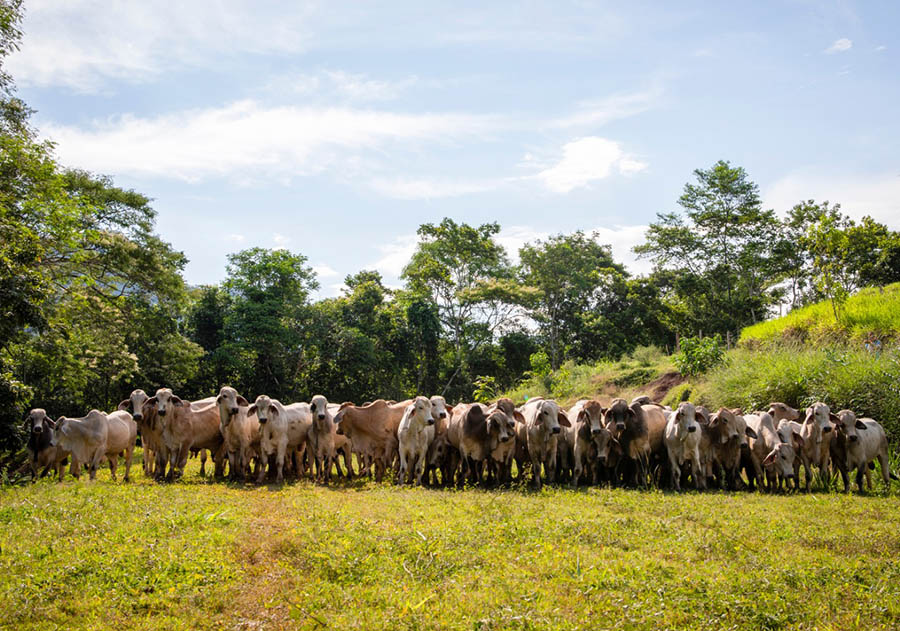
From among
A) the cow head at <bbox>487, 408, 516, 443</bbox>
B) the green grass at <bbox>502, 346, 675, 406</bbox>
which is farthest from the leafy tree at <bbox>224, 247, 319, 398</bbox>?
the cow head at <bbox>487, 408, 516, 443</bbox>

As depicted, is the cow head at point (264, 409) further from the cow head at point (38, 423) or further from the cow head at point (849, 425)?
the cow head at point (849, 425)

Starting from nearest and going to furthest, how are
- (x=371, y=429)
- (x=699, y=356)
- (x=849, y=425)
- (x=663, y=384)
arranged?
(x=849, y=425) → (x=371, y=429) → (x=699, y=356) → (x=663, y=384)

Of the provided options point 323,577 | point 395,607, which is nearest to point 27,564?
point 323,577

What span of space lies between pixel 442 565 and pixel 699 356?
664 inches

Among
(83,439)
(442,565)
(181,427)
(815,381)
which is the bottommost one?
(442,565)

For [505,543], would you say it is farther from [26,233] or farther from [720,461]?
[26,233]

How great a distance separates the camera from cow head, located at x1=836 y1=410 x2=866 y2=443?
12398 millimetres

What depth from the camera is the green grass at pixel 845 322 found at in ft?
61.5

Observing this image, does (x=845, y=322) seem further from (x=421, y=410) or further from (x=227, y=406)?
(x=227, y=406)

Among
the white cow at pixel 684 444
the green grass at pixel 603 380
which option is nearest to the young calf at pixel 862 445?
the white cow at pixel 684 444

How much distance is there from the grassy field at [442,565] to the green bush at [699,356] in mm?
11119

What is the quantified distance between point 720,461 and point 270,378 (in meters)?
26.7

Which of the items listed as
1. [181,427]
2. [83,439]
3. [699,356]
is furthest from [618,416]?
[83,439]

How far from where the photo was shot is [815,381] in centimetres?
1597
